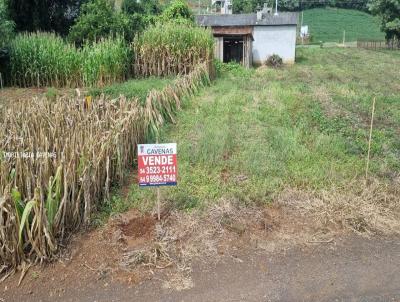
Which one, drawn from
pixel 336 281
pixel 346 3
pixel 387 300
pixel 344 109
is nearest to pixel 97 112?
pixel 336 281

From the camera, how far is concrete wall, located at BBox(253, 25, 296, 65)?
21.3 m

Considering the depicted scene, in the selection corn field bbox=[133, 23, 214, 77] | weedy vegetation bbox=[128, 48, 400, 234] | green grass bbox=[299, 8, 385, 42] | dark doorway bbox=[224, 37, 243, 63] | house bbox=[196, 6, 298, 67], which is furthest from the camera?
green grass bbox=[299, 8, 385, 42]

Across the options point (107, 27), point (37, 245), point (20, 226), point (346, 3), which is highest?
point (346, 3)

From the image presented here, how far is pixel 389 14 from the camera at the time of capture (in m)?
30.8

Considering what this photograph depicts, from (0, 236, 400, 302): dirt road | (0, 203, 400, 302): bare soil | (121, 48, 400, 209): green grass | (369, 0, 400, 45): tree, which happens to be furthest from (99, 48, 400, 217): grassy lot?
(369, 0, 400, 45): tree

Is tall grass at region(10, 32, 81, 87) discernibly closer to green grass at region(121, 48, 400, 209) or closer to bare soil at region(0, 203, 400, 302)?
green grass at region(121, 48, 400, 209)

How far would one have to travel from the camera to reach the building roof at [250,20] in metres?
21.2

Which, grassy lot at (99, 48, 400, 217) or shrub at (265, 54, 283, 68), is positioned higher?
shrub at (265, 54, 283, 68)

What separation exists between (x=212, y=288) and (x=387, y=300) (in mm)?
1485

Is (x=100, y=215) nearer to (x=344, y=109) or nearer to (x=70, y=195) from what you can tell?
(x=70, y=195)

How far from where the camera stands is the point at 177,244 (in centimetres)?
412

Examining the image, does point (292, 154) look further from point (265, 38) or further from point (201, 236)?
point (265, 38)

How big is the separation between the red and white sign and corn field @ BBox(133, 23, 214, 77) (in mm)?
8835

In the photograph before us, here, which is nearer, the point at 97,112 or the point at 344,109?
the point at 97,112
